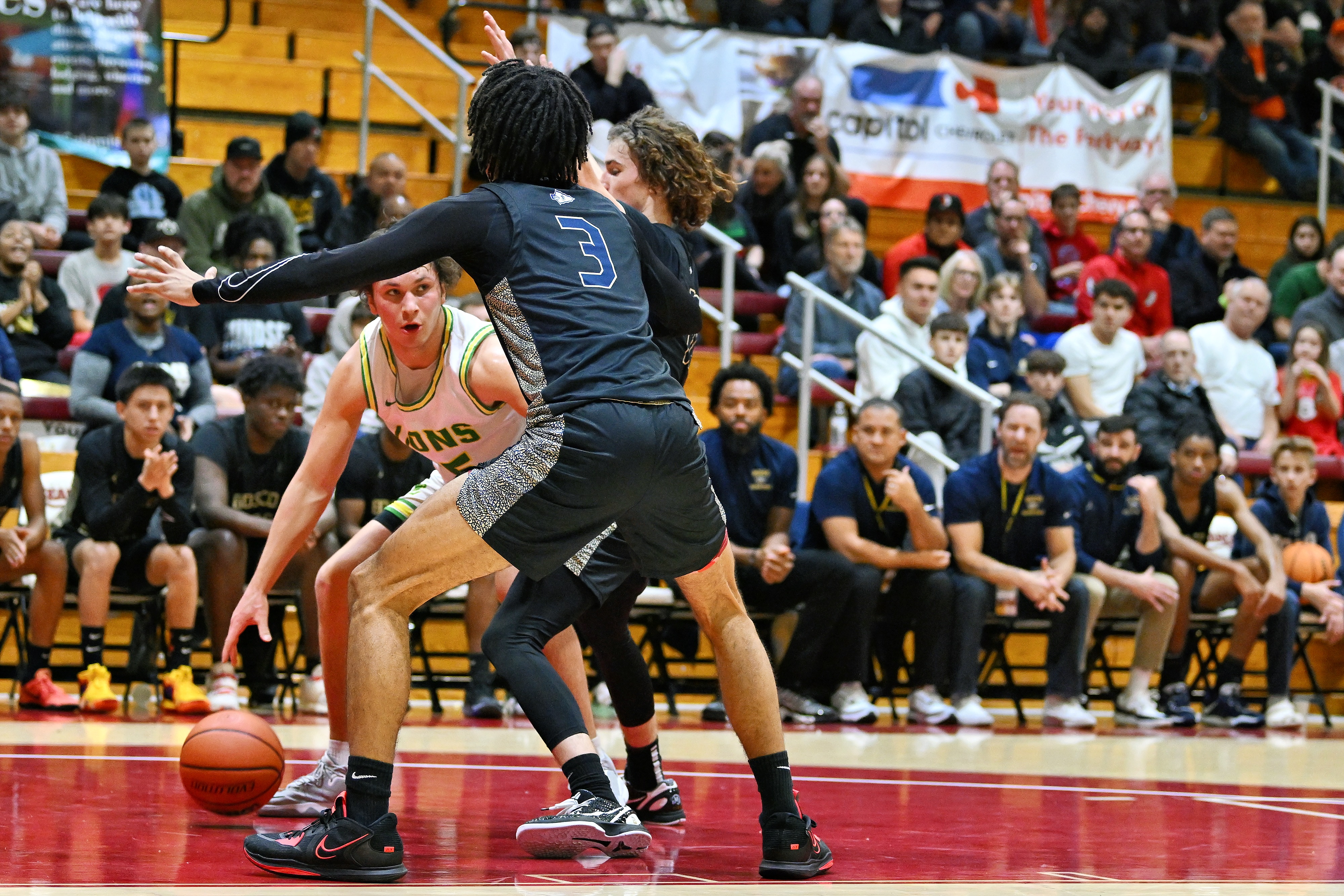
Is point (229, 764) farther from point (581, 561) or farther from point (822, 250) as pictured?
point (822, 250)

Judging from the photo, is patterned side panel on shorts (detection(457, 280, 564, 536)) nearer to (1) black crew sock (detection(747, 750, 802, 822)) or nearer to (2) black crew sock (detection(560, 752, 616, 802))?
(2) black crew sock (detection(560, 752, 616, 802))

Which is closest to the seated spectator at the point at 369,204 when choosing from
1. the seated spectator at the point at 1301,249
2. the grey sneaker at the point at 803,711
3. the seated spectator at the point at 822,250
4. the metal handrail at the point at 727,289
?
the metal handrail at the point at 727,289

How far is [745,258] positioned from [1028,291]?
2087 mm

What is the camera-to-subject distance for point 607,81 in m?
12.0

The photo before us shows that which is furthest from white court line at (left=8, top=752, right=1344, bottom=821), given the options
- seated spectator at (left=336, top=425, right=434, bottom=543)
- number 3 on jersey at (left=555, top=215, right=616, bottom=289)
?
number 3 on jersey at (left=555, top=215, right=616, bottom=289)

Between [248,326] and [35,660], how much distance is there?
8.78 feet

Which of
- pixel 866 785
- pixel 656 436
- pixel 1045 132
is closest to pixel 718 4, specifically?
pixel 1045 132

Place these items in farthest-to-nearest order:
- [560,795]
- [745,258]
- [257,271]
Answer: [745,258] → [560,795] → [257,271]

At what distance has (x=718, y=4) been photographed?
13672 mm

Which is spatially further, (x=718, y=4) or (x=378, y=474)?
(x=718, y=4)

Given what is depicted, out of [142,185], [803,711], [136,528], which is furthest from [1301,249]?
[136,528]

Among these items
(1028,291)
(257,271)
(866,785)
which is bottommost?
(866,785)

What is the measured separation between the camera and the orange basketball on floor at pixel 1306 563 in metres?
9.45

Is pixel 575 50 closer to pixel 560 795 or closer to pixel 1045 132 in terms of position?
pixel 1045 132
